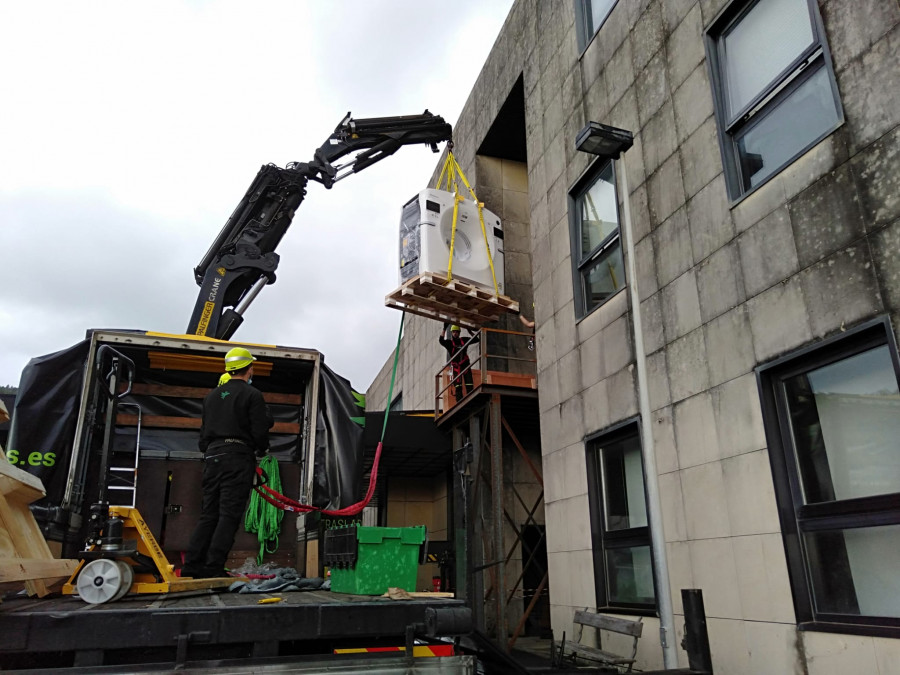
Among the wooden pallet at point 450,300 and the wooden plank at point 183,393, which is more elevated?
the wooden pallet at point 450,300

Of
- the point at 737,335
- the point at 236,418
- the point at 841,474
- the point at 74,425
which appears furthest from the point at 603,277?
the point at 74,425

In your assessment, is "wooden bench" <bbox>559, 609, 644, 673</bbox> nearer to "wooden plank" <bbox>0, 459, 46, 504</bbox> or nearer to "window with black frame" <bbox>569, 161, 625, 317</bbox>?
"window with black frame" <bbox>569, 161, 625, 317</bbox>

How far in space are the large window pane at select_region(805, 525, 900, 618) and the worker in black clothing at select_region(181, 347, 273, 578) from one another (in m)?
4.54

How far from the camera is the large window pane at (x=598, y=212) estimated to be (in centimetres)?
896

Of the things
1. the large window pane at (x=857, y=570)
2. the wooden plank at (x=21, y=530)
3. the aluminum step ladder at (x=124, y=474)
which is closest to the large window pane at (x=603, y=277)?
the large window pane at (x=857, y=570)

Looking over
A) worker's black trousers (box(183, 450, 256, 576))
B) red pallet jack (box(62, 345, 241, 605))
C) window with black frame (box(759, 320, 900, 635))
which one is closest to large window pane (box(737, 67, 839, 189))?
window with black frame (box(759, 320, 900, 635))

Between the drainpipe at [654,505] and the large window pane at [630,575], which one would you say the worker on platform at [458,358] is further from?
the drainpipe at [654,505]

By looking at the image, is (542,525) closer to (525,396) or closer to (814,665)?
(525,396)

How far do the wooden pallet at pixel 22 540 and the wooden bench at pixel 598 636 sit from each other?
528cm

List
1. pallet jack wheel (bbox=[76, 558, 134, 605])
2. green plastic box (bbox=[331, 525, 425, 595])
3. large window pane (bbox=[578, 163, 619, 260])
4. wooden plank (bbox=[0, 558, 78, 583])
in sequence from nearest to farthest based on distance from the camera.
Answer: wooden plank (bbox=[0, 558, 78, 583]) < pallet jack wheel (bbox=[76, 558, 134, 605]) < green plastic box (bbox=[331, 525, 425, 595]) < large window pane (bbox=[578, 163, 619, 260])

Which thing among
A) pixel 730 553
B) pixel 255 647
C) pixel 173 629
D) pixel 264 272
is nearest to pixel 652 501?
pixel 730 553

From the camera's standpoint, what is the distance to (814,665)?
4961 millimetres

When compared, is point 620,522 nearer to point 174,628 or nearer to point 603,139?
point 603,139

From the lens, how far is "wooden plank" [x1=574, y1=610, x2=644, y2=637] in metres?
6.80
